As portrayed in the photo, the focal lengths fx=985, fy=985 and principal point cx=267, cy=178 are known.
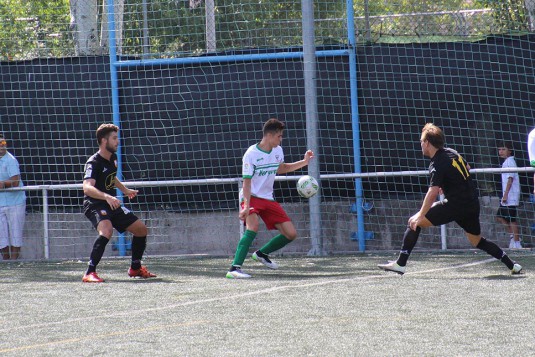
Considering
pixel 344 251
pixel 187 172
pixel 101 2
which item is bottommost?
pixel 344 251

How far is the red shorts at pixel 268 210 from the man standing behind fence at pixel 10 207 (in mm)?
4547

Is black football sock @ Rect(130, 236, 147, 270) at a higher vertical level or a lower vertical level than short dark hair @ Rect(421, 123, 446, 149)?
lower

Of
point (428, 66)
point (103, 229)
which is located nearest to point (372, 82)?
point (428, 66)

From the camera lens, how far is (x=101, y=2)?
16.8 meters

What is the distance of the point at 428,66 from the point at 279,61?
2.07 m

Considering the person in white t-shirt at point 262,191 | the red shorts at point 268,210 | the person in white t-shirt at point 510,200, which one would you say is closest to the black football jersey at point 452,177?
the person in white t-shirt at point 262,191

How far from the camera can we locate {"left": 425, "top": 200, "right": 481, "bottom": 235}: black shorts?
963 centimetres

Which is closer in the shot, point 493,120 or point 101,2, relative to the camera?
point 493,120

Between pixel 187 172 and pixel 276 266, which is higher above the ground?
pixel 187 172

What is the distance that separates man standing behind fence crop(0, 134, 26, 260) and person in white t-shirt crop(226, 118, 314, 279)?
4441mm

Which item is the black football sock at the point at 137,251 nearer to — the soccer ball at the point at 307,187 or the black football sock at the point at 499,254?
the soccer ball at the point at 307,187

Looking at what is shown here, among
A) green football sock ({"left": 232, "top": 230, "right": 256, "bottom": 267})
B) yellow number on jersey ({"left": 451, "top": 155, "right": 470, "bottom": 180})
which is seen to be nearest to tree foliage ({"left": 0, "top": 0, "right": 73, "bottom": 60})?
green football sock ({"left": 232, "top": 230, "right": 256, "bottom": 267})

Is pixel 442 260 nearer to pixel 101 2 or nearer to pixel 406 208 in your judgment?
pixel 406 208

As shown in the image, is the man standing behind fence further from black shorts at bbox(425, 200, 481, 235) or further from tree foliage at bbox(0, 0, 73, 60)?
black shorts at bbox(425, 200, 481, 235)
